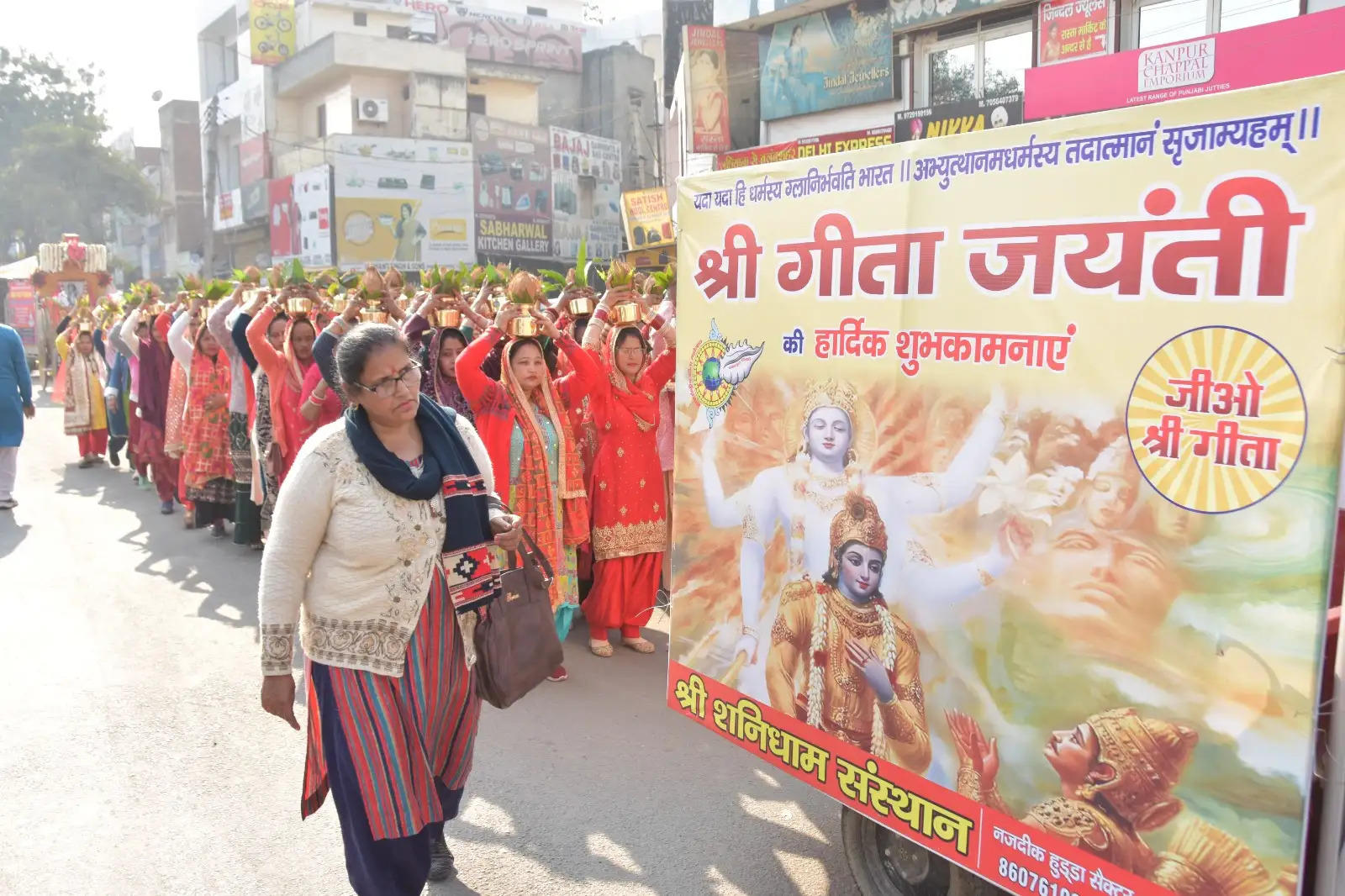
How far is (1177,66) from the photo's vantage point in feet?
33.6

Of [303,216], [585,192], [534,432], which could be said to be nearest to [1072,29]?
[534,432]

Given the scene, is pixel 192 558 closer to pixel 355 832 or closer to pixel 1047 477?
pixel 355 832

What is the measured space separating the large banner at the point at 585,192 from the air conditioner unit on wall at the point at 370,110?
5765 mm

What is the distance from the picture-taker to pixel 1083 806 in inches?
90.7

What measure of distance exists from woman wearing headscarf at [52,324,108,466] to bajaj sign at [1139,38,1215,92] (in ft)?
38.4

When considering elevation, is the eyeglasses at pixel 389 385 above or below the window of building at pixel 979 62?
below

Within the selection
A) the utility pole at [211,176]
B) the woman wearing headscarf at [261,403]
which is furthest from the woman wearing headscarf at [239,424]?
the utility pole at [211,176]

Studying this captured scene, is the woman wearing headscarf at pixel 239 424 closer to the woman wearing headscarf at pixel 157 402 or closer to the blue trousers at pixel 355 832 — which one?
the woman wearing headscarf at pixel 157 402

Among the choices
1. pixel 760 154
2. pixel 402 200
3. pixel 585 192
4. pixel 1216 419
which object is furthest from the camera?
pixel 585 192

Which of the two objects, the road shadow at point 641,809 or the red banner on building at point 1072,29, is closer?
the road shadow at point 641,809

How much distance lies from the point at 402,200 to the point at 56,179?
19.7m

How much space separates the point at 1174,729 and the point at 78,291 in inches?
1038

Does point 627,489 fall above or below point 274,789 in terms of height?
above

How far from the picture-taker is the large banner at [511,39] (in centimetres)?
4059
